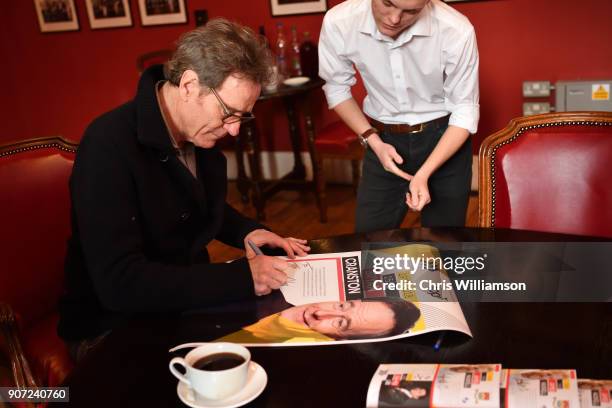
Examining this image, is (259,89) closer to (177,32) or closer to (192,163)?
(192,163)

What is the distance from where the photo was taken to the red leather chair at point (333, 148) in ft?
11.9

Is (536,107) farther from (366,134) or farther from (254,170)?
(366,134)

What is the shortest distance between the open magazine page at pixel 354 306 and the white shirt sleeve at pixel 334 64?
3.05 ft

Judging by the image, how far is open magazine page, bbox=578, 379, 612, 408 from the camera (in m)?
0.94

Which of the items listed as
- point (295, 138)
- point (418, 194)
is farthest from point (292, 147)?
point (418, 194)

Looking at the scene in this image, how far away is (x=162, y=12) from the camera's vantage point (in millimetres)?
4531

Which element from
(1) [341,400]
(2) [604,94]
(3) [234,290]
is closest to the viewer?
(1) [341,400]

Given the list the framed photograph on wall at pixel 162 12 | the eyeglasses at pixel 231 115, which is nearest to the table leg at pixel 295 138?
the framed photograph on wall at pixel 162 12

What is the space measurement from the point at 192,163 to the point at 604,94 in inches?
105

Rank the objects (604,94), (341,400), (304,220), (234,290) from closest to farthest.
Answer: (341,400)
(234,290)
(604,94)
(304,220)

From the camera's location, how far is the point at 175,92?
4.97 feet

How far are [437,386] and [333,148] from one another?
108 inches

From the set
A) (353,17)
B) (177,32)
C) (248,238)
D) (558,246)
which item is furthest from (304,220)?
(558,246)

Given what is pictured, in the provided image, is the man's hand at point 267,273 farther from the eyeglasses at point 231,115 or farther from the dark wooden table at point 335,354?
the eyeglasses at point 231,115
